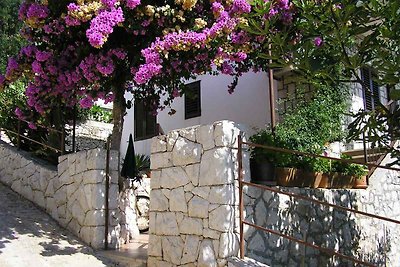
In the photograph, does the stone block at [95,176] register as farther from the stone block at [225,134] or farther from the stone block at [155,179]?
the stone block at [225,134]

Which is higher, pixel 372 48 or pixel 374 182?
pixel 372 48

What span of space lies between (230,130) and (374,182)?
13.6 feet

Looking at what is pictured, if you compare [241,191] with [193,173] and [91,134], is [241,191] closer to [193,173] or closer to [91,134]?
[193,173]

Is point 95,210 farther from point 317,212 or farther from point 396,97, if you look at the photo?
point 396,97

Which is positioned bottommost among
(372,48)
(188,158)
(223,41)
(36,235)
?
(36,235)

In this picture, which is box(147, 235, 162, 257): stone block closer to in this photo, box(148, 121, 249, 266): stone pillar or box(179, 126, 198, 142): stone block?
box(148, 121, 249, 266): stone pillar

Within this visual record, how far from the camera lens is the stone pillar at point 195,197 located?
15.6ft

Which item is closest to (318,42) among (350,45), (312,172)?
(350,45)

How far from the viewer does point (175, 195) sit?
5.45 metres

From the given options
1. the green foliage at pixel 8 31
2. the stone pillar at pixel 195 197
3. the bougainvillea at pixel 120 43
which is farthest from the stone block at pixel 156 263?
the green foliage at pixel 8 31

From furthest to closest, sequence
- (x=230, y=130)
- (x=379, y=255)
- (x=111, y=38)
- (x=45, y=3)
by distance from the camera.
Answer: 1. (x=379, y=255)
2. (x=111, y=38)
3. (x=45, y=3)
4. (x=230, y=130)

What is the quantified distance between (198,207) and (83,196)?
2413 millimetres

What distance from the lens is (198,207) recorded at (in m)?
5.06

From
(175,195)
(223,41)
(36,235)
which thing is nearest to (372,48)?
(223,41)
